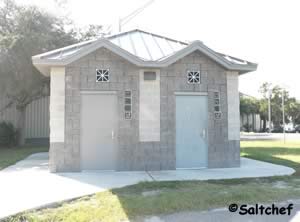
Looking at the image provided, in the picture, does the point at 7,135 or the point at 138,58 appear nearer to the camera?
the point at 138,58

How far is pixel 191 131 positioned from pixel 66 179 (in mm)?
4192

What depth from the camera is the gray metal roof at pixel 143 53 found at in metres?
10.3

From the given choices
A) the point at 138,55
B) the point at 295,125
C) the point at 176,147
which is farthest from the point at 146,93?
the point at 295,125

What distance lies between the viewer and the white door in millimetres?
10562

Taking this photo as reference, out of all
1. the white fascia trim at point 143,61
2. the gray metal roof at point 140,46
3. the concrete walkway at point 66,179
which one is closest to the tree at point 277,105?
the gray metal roof at point 140,46

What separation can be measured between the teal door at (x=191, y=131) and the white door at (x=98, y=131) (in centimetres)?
203

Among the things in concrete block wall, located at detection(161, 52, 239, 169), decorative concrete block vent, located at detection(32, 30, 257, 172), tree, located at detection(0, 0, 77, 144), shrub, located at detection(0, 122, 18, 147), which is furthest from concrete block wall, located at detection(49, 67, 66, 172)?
shrub, located at detection(0, 122, 18, 147)

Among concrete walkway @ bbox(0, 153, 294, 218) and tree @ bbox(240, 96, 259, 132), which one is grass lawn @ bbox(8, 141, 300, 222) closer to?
concrete walkway @ bbox(0, 153, 294, 218)

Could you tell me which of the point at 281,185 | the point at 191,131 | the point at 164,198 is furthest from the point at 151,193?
the point at 191,131

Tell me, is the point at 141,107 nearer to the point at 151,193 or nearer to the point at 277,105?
the point at 151,193

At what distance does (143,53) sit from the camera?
1134cm

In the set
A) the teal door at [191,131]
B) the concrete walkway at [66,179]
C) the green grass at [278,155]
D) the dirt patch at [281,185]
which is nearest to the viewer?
the concrete walkway at [66,179]

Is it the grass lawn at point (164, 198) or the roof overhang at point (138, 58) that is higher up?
the roof overhang at point (138, 58)

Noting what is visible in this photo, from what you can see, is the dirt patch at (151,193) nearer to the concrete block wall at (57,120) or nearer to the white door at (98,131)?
the white door at (98,131)
